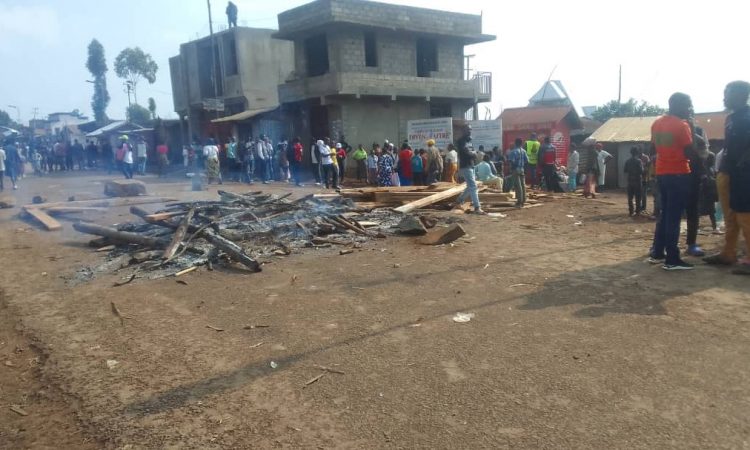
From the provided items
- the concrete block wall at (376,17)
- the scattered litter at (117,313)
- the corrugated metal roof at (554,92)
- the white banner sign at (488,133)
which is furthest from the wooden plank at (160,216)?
the corrugated metal roof at (554,92)

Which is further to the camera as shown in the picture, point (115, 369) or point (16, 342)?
point (16, 342)

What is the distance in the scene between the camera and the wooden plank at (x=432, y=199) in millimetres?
10487

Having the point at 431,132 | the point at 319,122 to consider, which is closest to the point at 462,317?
the point at 431,132

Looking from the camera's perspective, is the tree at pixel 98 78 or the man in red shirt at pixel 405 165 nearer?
the man in red shirt at pixel 405 165

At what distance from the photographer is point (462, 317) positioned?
4.69 meters

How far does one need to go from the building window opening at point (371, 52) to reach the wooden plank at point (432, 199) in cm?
1505

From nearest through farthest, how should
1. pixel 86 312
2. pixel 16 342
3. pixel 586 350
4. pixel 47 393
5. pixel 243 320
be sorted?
pixel 47 393 < pixel 586 350 < pixel 16 342 < pixel 243 320 < pixel 86 312

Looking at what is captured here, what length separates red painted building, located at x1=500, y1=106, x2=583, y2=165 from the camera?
75.3 ft

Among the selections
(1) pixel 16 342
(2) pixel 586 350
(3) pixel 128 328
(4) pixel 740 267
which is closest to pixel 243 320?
(3) pixel 128 328

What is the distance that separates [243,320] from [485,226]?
5.91 m

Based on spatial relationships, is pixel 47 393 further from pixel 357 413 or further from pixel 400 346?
pixel 400 346

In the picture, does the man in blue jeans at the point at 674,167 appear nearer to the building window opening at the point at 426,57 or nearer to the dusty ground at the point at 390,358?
the dusty ground at the point at 390,358

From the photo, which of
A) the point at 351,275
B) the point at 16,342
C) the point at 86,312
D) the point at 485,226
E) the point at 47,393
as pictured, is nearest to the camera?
the point at 47,393

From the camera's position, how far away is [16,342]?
4.62 metres
